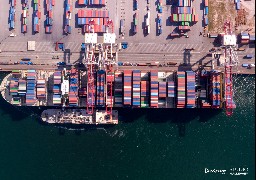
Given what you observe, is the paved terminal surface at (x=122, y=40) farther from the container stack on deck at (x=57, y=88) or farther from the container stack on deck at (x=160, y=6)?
the container stack on deck at (x=57, y=88)

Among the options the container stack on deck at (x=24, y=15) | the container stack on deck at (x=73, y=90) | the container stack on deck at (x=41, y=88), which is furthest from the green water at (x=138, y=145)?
the container stack on deck at (x=24, y=15)

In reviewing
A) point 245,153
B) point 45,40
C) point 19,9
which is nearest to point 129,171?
point 245,153

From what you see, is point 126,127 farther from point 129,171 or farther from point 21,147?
point 21,147

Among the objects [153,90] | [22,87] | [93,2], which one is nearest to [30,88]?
[22,87]

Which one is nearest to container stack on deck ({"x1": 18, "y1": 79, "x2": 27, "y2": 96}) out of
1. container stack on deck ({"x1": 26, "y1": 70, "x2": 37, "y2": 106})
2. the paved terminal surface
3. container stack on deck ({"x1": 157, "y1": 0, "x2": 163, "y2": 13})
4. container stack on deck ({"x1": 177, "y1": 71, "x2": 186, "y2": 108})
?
container stack on deck ({"x1": 26, "y1": 70, "x2": 37, "y2": 106})

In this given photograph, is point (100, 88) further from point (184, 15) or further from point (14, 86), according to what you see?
point (184, 15)

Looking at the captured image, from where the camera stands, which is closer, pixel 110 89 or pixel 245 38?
pixel 110 89

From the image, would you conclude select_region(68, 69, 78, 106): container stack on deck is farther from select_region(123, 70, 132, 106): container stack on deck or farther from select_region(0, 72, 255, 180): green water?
select_region(123, 70, 132, 106): container stack on deck
